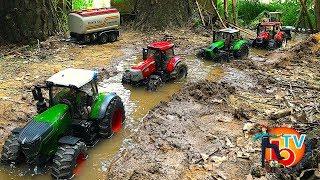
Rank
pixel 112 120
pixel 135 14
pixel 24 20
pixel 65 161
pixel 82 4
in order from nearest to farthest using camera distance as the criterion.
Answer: pixel 65 161
pixel 112 120
pixel 24 20
pixel 135 14
pixel 82 4

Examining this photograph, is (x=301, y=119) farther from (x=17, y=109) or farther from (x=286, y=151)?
(x=17, y=109)

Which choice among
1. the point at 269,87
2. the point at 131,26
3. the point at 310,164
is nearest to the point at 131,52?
the point at 131,26

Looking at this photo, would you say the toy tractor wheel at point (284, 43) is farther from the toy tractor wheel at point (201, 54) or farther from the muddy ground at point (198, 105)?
the toy tractor wheel at point (201, 54)

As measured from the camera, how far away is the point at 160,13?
65.1 feet

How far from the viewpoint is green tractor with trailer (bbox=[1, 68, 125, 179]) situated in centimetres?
695

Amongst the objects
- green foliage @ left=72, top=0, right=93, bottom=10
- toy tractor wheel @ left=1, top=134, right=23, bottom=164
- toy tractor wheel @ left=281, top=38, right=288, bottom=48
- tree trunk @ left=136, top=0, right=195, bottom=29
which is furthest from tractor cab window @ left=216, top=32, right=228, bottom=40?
green foliage @ left=72, top=0, right=93, bottom=10

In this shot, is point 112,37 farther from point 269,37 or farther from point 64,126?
point 64,126

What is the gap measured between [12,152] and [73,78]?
186 cm

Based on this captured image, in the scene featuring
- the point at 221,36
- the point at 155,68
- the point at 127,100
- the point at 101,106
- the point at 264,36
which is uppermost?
the point at 221,36

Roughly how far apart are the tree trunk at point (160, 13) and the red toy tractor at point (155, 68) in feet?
25.2

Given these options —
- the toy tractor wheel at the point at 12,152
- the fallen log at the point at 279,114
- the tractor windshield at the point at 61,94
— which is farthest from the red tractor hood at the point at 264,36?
the toy tractor wheel at the point at 12,152

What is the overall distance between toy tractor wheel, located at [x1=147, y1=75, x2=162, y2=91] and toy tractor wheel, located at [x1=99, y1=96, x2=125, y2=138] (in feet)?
8.37

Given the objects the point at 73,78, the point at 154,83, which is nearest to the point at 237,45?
the point at 154,83

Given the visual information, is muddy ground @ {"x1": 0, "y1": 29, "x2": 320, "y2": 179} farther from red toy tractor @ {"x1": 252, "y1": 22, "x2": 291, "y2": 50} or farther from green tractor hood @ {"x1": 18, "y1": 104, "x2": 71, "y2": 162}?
green tractor hood @ {"x1": 18, "y1": 104, "x2": 71, "y2": 162}
